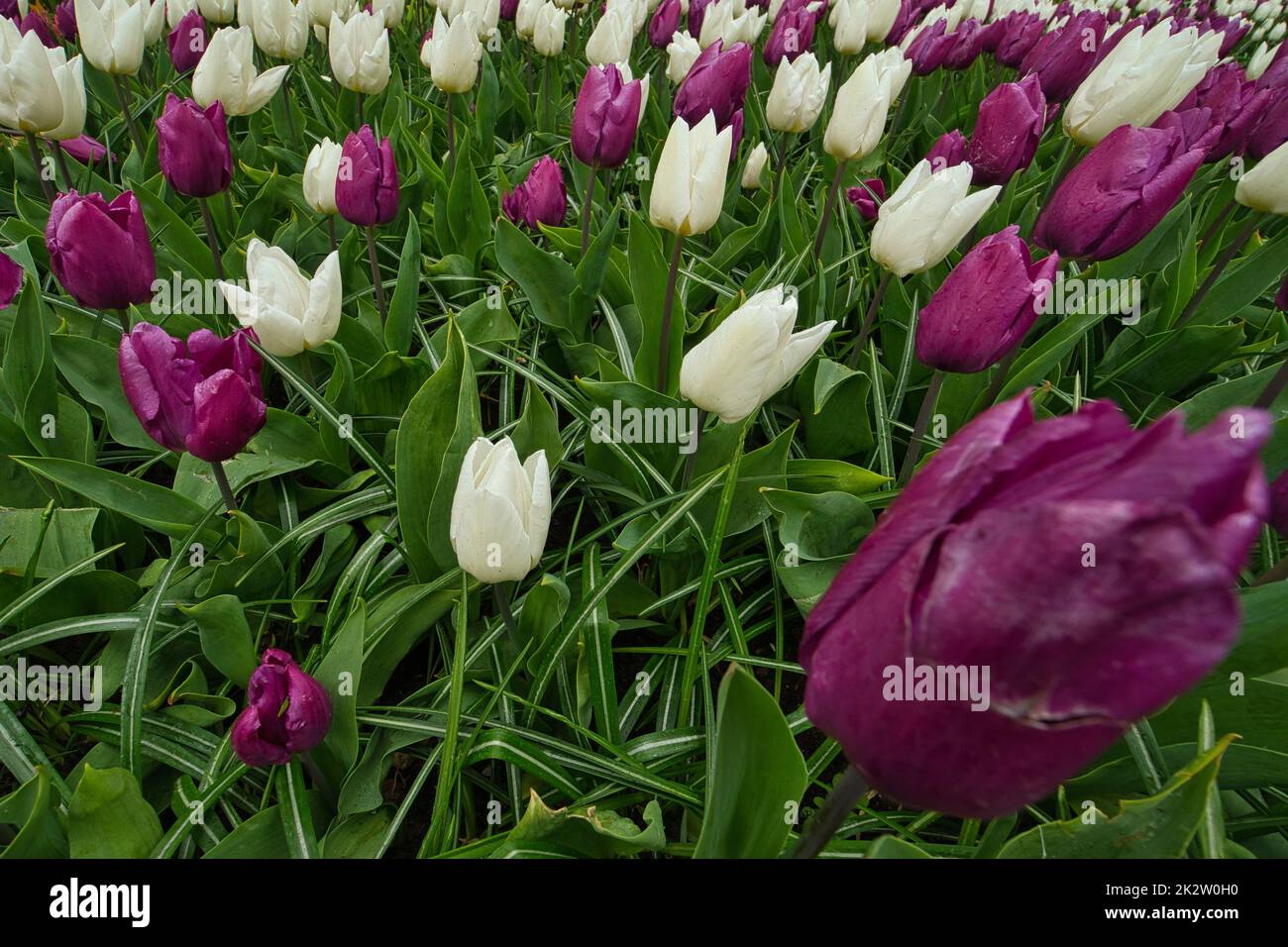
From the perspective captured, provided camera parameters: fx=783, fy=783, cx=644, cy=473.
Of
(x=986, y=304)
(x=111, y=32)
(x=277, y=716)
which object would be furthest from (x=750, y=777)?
(x=111, y=32)

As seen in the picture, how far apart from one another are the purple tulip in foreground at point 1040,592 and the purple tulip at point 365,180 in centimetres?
135

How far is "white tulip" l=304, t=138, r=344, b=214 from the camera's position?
60.5 inches

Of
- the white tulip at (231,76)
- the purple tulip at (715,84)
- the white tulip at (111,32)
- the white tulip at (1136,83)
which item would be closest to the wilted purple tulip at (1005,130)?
the white tulip at (1136,83)

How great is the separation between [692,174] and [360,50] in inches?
46.9

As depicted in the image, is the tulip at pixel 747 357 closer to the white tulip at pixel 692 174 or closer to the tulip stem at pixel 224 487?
the white tulip at pixel 692 174

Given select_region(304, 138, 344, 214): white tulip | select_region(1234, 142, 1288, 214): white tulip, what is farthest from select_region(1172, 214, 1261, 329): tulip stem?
select_region(304, 138, 344, 214): white tulip

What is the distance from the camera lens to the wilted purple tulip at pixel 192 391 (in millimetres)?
1024

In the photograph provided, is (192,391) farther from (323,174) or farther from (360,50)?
(360,50)

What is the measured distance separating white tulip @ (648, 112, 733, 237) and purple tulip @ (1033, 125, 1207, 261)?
567mm

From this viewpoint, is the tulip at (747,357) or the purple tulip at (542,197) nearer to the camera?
the tulip at (747,357)

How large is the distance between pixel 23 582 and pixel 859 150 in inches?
65.4

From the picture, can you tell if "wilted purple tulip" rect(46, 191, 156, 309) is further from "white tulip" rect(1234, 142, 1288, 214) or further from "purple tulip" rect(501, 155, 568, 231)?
"white tulip" rect(1234, 142, 1288, 214)

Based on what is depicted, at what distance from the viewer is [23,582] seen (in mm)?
1130

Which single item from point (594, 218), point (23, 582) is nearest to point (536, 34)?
point (594, 218)
